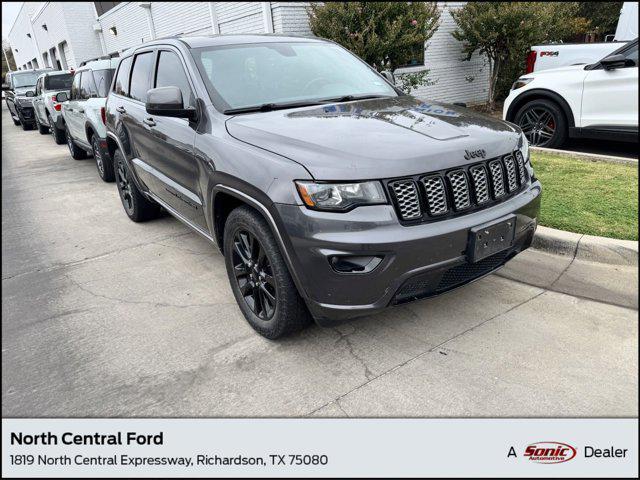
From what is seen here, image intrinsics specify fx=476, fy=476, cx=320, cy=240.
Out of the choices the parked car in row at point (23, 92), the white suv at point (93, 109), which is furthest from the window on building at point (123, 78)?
the parked car in row at point (23, 92)

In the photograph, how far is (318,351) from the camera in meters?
2.91

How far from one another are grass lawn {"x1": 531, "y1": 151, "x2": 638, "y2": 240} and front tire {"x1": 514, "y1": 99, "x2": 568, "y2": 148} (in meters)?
0.73

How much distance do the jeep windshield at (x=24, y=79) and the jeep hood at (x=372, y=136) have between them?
17.7 metres

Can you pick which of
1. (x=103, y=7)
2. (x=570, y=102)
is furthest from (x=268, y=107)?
(x=103, y=7)

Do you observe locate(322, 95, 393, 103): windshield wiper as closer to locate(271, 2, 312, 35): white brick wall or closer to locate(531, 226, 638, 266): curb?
locate(531, 226, 638, 266): curb

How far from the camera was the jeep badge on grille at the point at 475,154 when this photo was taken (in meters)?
2.55

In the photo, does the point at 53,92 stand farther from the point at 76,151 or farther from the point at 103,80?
the point at 103,80

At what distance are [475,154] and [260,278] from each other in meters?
1.43

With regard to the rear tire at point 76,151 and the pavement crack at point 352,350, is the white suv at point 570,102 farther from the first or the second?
the rear tire at point 76,151

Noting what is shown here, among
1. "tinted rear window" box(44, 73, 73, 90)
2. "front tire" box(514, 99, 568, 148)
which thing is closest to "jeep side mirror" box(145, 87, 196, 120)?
"front tire" box(514, 99, 568, 148)

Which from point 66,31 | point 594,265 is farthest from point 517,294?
point 66,31

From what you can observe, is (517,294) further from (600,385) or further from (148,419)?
(148,419)

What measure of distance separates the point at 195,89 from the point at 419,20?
688cm

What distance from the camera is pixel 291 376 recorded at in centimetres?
269
